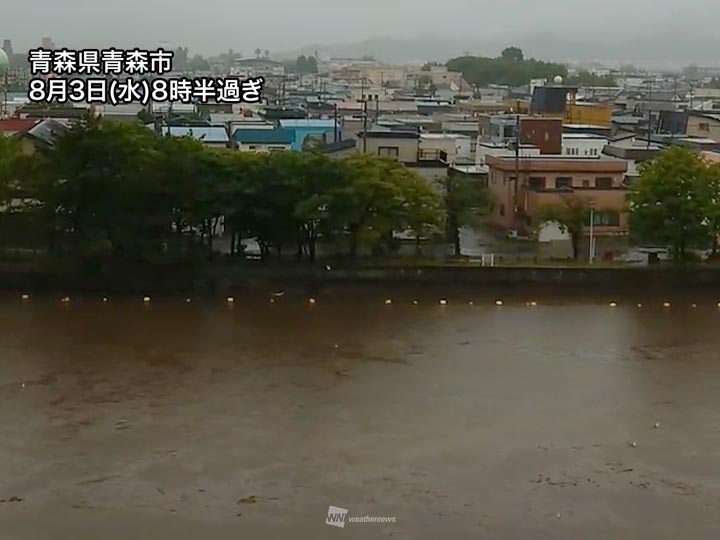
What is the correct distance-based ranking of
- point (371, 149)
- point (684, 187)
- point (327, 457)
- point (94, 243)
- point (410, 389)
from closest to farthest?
point (327, 457)
point (410, 389)
point (94, 243)
point (684, 187)
point (371, 149)

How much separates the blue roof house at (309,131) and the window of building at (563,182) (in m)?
2.58

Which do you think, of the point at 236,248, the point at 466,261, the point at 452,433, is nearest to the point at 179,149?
the point at 236,248

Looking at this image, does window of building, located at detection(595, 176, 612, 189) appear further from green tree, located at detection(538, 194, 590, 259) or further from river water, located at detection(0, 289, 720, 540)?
river water, located at detection(0, 289, 720, 540)

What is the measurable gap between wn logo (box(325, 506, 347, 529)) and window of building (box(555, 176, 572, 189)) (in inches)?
201

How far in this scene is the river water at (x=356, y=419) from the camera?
116 inches

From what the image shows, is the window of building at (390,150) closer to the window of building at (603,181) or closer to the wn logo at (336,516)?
the window of building at (603,181)

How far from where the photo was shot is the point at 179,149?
5957mm

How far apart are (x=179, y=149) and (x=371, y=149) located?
10.3 feet

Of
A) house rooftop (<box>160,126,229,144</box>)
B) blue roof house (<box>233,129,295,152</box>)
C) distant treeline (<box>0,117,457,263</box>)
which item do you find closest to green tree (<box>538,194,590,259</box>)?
distant treeline (<box>0,117,457,263</box>)

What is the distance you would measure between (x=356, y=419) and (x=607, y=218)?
13.0ft

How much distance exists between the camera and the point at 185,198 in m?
5.89

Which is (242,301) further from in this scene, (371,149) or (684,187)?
(371,149)

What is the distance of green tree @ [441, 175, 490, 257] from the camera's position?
6.47 m

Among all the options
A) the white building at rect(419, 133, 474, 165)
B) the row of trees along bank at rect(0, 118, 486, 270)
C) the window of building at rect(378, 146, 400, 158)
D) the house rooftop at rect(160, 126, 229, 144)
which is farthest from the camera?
the house rooftop at rect(160, 126, 229, 144)
